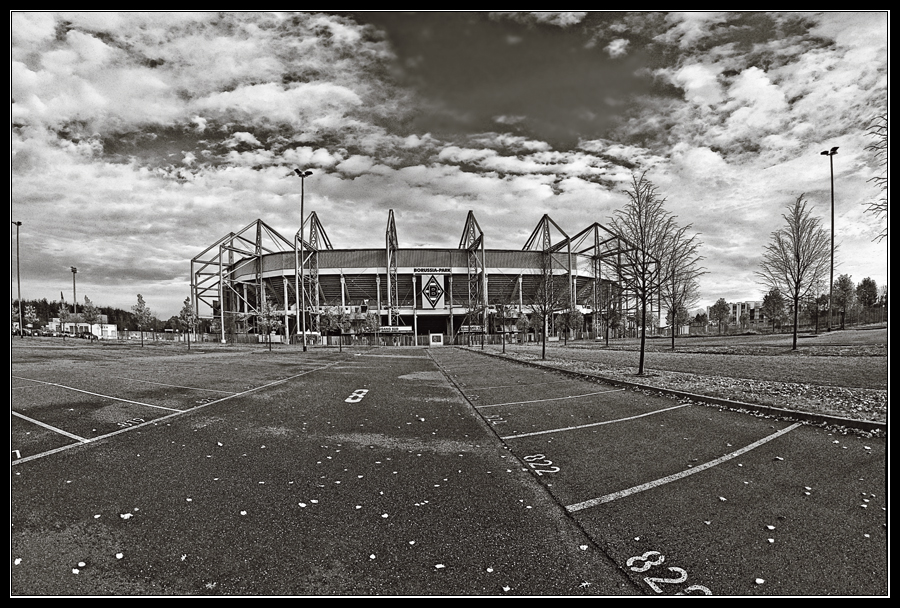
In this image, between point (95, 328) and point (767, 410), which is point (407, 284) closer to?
point (95, 328)

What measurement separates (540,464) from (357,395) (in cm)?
722

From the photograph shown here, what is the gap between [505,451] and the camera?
5984 millimetres

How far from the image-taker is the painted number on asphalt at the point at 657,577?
2.71m

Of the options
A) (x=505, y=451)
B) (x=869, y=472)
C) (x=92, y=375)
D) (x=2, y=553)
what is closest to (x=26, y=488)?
(x=2, y=553)

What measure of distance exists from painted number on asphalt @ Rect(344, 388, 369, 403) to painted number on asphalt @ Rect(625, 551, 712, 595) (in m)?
8.34

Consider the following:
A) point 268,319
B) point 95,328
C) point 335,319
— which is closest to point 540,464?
point 335,319

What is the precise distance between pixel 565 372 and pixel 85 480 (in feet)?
44.8

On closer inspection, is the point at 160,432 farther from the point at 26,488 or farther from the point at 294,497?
the point at 294,497

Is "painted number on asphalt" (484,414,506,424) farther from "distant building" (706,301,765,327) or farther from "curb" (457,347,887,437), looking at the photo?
"distant building" (706,301,765,327)

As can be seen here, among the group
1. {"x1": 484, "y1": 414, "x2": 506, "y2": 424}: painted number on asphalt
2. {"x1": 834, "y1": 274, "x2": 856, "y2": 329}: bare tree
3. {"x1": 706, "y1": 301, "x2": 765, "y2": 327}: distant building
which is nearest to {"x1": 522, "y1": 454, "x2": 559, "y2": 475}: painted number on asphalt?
{"x1": 484, "y1": 414, "x2": 506, "y2": 424}: painted number on asphalt

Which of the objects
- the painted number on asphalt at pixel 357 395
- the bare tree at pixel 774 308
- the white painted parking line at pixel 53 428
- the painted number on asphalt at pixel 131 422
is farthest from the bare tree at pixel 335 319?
the bare tree at pixel 774 308

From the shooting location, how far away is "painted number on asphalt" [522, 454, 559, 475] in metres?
5.07

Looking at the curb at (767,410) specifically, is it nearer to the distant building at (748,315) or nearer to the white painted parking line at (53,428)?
the white painted parking line at (53,428)

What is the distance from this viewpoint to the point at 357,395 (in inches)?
452
